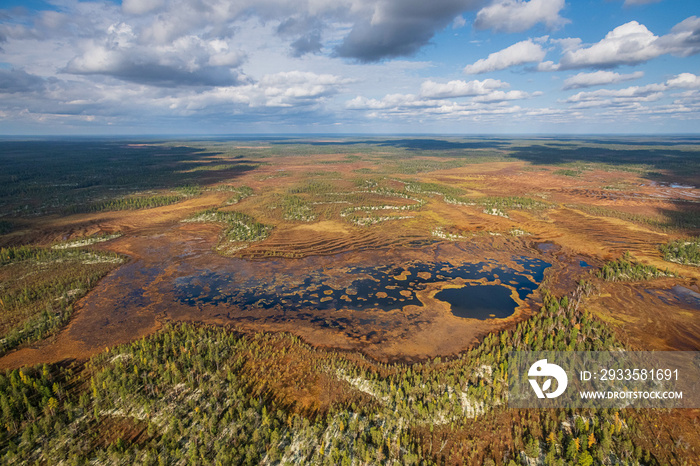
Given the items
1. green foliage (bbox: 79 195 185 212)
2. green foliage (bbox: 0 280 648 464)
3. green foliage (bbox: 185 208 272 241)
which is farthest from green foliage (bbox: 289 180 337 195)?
green foliage (bbox: 0 280 648 464)

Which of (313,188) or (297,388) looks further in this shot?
(313,188)

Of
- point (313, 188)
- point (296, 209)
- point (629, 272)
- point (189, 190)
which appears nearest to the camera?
point (629, 272)

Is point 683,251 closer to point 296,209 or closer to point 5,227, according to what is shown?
point 296,209

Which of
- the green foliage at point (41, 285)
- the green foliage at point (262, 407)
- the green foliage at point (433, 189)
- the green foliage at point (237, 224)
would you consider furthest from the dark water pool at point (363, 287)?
the green foliage at point (433, 189)

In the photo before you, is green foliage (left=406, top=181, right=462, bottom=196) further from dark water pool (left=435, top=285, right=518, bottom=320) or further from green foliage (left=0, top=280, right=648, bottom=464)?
green foliage (left=0, top=280, right=648, bottom=464)

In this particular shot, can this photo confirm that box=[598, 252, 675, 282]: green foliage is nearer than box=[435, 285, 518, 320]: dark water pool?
No

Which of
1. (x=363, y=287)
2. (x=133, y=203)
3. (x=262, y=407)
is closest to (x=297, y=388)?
(x=262, y=407)

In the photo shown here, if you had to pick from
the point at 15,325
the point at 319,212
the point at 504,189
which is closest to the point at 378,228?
the point at 319,212
